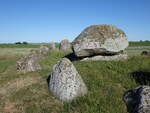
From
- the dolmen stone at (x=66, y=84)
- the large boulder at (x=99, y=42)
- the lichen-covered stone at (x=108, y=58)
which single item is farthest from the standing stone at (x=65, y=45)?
the dolmen stone at (x=66, y=84)

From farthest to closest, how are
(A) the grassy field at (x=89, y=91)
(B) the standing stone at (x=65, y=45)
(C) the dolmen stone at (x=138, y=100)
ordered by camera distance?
(B) the standing stone at (x=65, y=45) < (A) the grassy field at (x=89, y=91) < (C) the dolmen stone at (x=138, y=100)

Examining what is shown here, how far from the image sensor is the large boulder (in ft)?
50.6

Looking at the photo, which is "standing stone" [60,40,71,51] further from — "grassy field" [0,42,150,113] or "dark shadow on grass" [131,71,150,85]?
"dark shadow on grass" [131,71,150,85]

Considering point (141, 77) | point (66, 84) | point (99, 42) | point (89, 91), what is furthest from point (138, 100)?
point (99, 42)

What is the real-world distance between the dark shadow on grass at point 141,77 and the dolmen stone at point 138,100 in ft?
6.04

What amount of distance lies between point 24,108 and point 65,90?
6.82 feet

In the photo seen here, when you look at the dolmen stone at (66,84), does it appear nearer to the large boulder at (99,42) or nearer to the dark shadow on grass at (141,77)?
the dark shadow on grass at (141,77)

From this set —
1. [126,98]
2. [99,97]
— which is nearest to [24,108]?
[99,97]

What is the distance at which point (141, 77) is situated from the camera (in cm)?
1042

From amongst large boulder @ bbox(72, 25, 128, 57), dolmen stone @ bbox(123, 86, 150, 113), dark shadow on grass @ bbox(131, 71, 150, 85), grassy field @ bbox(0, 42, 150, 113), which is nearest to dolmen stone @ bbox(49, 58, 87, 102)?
grassy field @ bbox(0, 42, 150, 113)

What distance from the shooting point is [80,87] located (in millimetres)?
9102

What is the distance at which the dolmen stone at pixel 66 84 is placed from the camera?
8.92 metres

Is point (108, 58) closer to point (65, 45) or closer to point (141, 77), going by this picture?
point (141, 77)

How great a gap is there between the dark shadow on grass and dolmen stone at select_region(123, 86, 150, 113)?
1840 mm
